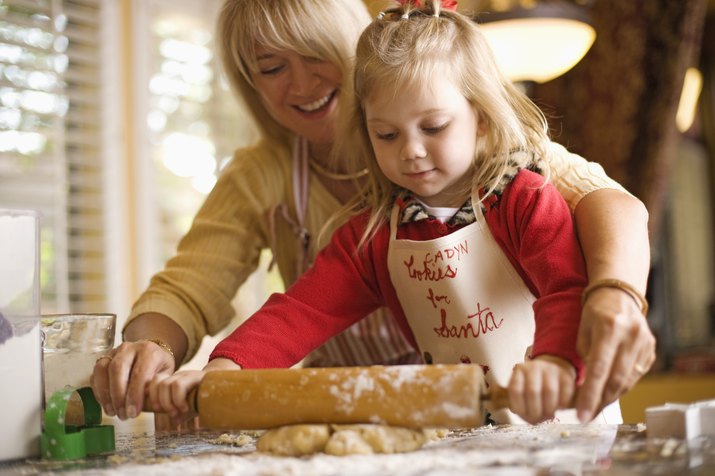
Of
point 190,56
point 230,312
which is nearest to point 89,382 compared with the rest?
point 230,312

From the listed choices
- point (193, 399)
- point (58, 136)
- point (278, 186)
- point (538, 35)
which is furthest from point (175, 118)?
point (193, 399)

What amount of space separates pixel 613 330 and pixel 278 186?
95cm

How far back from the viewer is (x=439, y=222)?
1.26 m

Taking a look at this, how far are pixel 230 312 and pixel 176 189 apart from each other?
1927 mm

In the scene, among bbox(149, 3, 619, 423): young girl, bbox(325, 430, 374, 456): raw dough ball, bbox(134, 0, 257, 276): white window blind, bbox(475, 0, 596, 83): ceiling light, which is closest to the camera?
bbox(325, 430, 374, 456): raw dough ball

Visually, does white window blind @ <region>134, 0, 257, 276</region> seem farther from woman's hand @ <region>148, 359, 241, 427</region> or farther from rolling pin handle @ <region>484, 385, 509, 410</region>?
rolling pin handle @ <region>484, 385, 509, 410</region>

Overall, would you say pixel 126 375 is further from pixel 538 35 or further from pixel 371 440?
pixel 538 35

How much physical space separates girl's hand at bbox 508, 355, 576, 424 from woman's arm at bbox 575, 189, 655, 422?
18 mm

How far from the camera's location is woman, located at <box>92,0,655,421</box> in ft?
4.82

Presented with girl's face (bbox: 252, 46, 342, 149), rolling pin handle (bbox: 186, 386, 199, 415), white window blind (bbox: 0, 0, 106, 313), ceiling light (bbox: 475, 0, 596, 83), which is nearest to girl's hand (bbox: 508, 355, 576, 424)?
rolling pin handle (bbox: 186, 386, 199, 415)

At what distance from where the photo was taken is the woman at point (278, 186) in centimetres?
147

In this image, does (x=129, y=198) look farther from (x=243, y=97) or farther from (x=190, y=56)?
(x=243, y=97)

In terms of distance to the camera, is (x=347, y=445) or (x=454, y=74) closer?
(x=347, y=445)

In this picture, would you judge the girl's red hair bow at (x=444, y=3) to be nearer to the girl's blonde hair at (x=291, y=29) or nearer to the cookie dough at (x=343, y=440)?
the girl's blonde hair at (x=291, y=29)
